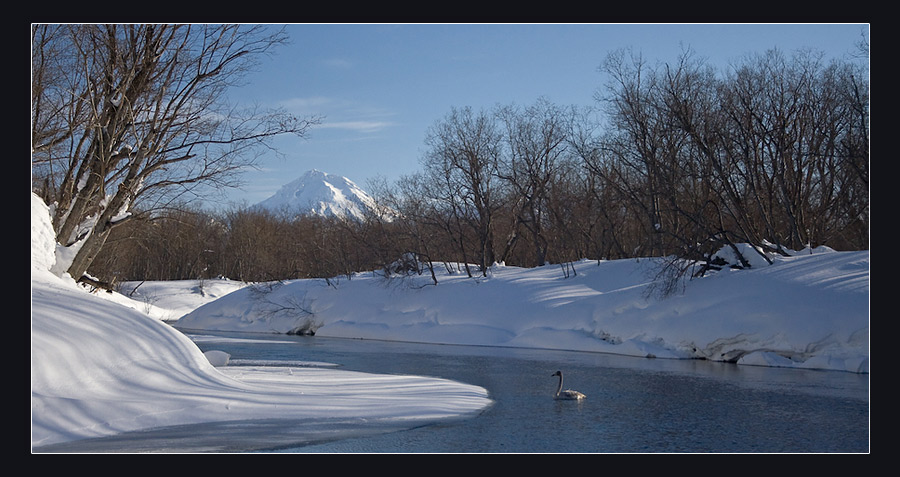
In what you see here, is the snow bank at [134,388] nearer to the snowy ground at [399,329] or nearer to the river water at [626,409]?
the snowy ground at [399,329]

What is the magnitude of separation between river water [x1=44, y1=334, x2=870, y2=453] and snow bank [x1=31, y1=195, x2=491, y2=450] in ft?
1.90

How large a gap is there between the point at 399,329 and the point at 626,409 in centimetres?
1782

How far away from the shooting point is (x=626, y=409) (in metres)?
12.3

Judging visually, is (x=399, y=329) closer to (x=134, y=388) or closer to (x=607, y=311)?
(x=607, y=311)

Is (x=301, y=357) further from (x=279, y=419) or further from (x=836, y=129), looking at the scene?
(x=836, y=129)

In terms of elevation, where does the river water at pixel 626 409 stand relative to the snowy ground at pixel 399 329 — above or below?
below

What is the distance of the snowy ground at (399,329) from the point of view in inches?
391

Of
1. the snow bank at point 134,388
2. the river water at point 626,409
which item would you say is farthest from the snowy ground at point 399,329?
the river water at point 626,409

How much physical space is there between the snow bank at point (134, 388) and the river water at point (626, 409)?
58 centimetres

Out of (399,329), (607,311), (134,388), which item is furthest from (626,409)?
(399,329)

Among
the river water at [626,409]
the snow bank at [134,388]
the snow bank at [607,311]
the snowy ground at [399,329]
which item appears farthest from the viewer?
the snow bank at [607,311]

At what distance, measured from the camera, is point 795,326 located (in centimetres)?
1883

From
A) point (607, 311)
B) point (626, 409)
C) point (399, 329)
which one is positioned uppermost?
point (607, 311)
